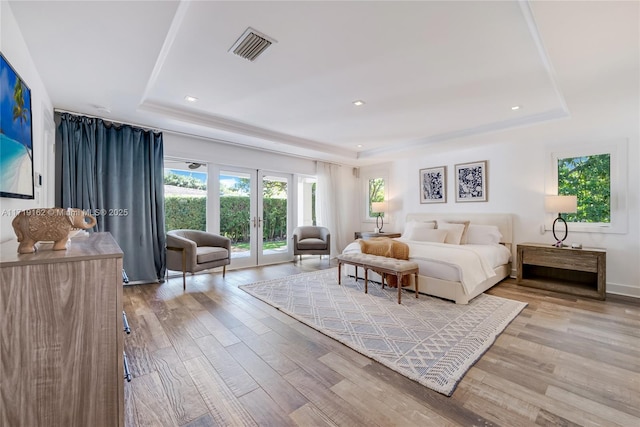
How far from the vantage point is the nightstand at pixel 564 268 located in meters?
3.40

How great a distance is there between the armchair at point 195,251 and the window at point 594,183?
5.19 meters

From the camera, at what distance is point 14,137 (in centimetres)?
157

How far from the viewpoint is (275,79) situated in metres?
2.66

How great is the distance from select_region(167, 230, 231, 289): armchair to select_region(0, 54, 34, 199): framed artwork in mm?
1994

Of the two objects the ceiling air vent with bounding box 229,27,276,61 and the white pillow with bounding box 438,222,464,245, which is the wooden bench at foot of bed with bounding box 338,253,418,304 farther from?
the ceiling air vent with bounding box 229,27,276,61

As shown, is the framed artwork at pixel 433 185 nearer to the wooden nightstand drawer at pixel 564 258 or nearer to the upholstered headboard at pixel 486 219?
the upholstered headboard at pixel 486 219

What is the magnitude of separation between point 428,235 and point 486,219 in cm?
116

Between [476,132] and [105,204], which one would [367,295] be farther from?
[105,204]

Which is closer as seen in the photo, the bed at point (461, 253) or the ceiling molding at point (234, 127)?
the bed at point (461, 253)

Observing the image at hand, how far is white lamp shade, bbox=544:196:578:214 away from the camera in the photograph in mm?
3648

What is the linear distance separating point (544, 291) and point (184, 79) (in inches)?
203

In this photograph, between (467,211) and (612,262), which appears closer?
(612,262)

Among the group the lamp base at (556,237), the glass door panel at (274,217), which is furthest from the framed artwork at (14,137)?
the lamp base at (556,237)

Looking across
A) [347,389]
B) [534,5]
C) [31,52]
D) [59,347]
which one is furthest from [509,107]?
[31,52]
